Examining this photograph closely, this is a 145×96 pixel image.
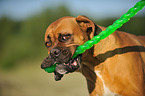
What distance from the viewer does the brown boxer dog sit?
318 cm

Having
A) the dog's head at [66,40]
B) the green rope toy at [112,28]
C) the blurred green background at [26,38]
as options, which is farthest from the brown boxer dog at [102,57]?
the blurred green background at [26,38]

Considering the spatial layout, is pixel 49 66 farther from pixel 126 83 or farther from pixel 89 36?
pixel 126 83

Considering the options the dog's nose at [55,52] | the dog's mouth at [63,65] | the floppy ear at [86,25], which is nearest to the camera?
the dog's nose at [55,52]

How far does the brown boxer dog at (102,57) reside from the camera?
3.18 metres

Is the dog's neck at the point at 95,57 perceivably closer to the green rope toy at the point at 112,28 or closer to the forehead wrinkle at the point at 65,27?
the green rope toy at the point at 112,28

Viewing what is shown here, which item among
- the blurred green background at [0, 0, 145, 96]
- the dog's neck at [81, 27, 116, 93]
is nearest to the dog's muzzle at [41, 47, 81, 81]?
the dog's neck at [81, 27, 116, 93]

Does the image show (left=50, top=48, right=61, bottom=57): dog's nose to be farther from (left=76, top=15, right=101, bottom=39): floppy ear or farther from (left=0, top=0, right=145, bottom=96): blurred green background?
(left=0, top=0, right=145, bottom=96): blurred green background

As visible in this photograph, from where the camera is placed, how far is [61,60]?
10.3 feet

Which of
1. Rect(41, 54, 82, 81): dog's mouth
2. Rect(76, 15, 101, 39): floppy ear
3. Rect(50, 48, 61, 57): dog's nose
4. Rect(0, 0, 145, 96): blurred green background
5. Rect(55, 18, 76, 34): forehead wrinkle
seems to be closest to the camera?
Rect(50, 48, 61, 57): dog's nose

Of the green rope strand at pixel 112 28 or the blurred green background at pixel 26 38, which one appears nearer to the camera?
the green rope strand at pixel 112 28

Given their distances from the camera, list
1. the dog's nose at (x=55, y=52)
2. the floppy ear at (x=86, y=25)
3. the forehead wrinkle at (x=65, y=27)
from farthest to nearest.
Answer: the floppy ear at (x=86, y=25), the forehead wrinkle at (x=65, y=27), the dog's nose at (x=55, y=52)

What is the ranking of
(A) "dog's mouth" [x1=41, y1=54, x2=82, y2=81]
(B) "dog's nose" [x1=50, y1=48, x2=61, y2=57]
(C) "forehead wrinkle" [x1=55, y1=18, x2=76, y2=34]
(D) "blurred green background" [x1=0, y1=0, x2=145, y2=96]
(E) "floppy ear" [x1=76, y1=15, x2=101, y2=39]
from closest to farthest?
(B) "dog's nose" [x1=50, y1=48, x2=61, y2=57] < (A) "dog's mouth" [x1=41, y1=54, x2=82, y2=81] < (C) "forehead wrinkle" [x1=55, y1=18, x2=76, y2=34] < (E) "floppy ear" [x1=76, y1=15, x2=101, y2=39] < (D) "blurred green background" [x1=0, y1=0, x2=145, y2=96]

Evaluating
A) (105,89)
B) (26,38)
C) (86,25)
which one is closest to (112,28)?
(86,25)

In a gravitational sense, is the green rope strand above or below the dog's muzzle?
above
